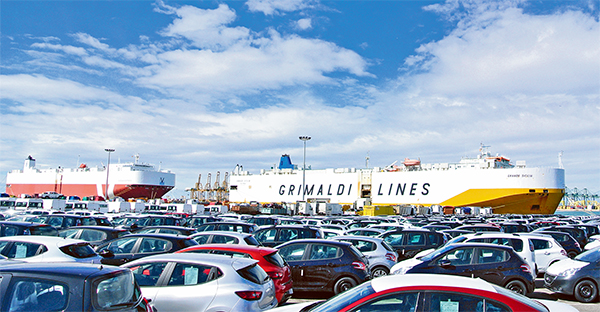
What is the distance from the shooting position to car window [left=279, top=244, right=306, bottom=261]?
994cm

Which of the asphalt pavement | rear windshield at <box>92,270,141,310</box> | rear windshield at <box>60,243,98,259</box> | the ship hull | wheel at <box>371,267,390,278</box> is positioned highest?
the ship hull

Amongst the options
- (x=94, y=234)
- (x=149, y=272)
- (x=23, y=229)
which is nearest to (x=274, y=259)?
(x=149, y=272)

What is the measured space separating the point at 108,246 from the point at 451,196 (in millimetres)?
59625

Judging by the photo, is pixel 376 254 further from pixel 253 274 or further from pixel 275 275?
pixel 253 274

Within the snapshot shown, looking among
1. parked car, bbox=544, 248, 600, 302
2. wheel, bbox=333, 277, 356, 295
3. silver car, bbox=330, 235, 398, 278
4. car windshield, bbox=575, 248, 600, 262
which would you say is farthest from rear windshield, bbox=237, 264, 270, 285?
car windshield, bbox=575, 248, 600, 262

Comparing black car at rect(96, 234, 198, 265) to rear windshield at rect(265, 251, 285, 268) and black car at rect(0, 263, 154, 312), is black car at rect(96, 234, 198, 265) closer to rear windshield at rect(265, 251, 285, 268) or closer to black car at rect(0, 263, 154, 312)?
rear windshield at rect(265, 251, 285, 268)

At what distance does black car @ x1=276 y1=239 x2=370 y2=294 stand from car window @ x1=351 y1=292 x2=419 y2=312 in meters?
5.47

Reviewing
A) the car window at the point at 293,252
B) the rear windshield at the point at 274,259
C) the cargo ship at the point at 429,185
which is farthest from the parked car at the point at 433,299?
the cargo ship at the point at 429,185

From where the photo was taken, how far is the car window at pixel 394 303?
411 cm

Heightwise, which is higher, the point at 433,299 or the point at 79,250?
the point at 433,299

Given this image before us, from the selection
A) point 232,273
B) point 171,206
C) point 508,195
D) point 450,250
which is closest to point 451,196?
point 508,195

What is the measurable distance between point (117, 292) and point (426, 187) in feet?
212

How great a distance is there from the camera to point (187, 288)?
19.5 ft

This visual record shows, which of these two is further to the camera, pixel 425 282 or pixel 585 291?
pixel 585 291
